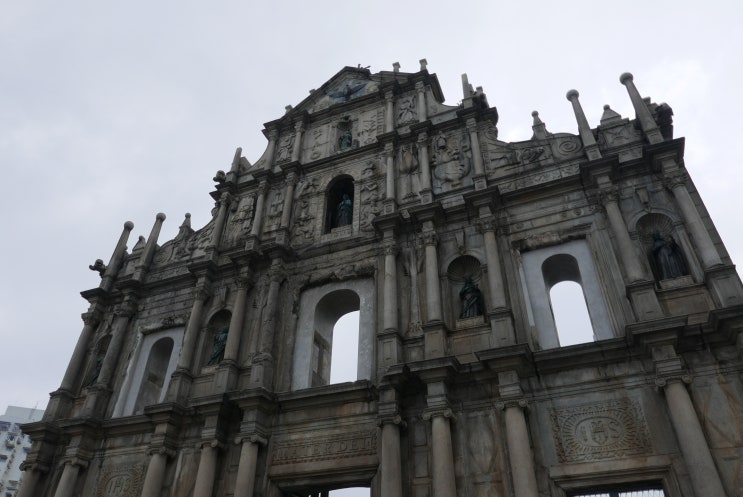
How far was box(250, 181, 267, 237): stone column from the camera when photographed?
1491 cm

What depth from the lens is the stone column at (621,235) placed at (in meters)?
9.91

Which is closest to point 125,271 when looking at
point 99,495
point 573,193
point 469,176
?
point 99,495

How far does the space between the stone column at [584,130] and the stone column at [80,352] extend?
45.0 feet

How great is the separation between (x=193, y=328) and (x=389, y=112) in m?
8.20

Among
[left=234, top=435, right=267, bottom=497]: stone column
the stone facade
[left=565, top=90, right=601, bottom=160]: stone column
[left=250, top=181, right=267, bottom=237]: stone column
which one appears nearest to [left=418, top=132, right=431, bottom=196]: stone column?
the stone facade

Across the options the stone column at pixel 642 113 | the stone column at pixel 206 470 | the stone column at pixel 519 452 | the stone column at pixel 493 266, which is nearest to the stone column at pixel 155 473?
the stone column at pixel 206 470

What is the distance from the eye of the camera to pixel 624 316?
9789mm

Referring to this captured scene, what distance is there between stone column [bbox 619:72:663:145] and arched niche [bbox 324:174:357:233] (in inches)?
278

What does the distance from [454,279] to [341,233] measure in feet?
11.5

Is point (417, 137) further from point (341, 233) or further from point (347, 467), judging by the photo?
point (347, 467)

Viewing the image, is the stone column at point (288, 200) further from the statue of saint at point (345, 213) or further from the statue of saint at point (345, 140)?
the statue of saint at point (345, 140)

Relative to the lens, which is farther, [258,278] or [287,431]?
[258,278]

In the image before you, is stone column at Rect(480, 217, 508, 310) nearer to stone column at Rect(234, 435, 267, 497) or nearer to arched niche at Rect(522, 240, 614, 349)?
arched niche at Rect(522, 240, 614, 349)

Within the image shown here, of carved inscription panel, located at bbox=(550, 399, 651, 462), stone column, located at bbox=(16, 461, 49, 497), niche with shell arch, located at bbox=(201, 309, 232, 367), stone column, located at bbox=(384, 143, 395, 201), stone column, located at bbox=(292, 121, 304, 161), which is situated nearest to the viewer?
carved inscription panel, located at bbox=(550, 399, 651, 462)
